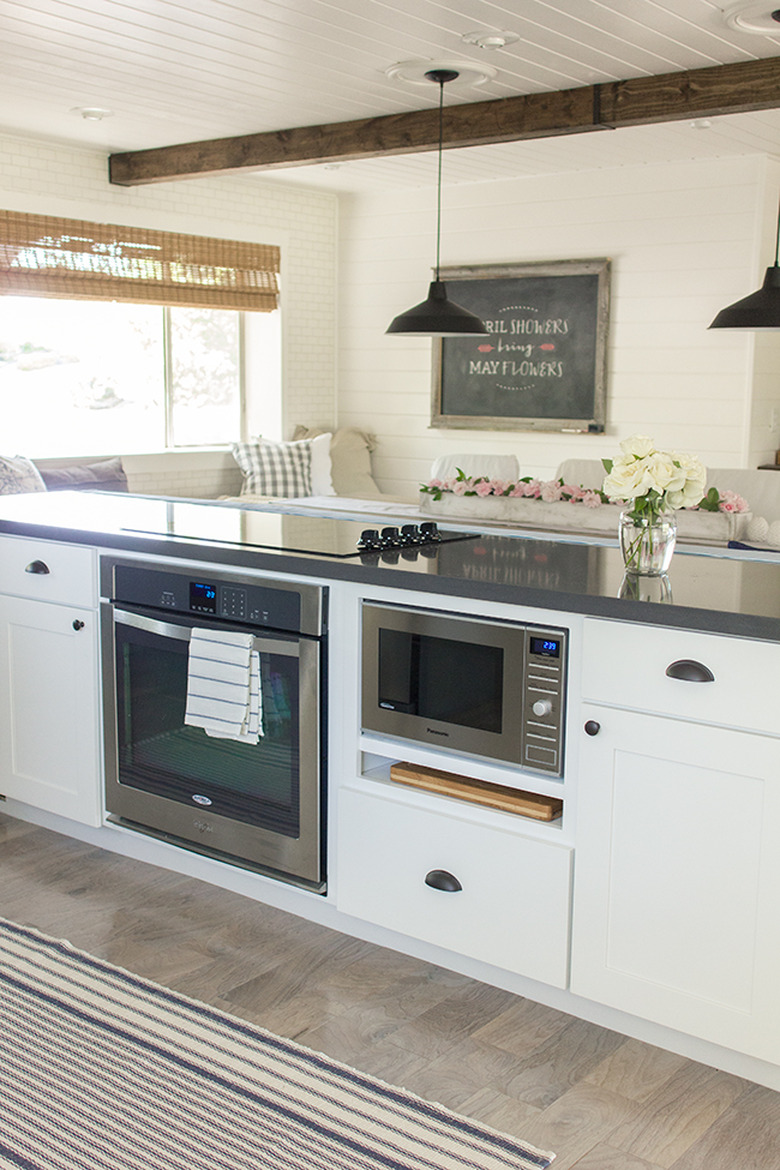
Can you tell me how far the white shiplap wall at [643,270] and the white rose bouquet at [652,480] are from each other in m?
4.47

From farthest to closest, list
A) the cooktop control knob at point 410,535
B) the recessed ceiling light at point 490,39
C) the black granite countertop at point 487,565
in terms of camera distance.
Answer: the recessed ceiling light at point 490,39, the cooktop control knob at point 410,535, the black granite countertop at point 487,565

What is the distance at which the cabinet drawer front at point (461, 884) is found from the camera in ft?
7.70

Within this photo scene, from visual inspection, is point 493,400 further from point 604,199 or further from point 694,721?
point 694,721

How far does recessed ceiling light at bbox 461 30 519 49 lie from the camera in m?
4.11

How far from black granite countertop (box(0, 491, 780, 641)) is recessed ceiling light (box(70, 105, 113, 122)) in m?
2.68

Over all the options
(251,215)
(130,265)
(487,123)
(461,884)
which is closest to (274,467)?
(130,265)

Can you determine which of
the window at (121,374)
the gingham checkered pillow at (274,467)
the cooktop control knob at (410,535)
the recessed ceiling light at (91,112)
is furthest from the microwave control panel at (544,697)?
the gingham checkered pillow at (274,467)

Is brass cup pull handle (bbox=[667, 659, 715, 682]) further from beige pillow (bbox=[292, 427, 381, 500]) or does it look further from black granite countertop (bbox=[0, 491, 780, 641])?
beige pillow (bbox=[292, 427, 381, 500])

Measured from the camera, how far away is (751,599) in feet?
7.17

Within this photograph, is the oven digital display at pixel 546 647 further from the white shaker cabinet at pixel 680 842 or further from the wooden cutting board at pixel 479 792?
the wooden cutting board at pixel 479 792

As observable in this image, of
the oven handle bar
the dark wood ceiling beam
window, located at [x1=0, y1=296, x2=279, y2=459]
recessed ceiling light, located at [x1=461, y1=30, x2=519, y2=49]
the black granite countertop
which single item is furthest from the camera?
window, located at [x1=0, y1=296, x2=279, y2=459]

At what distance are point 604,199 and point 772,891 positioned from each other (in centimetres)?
564

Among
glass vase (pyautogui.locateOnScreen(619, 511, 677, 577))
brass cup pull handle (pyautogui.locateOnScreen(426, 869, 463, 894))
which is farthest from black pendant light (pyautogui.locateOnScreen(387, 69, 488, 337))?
brass cup pull handle (pyautogui.locateOnScreen(426, 869, 463, 894))

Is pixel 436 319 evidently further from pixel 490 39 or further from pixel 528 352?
pixel 528 352
